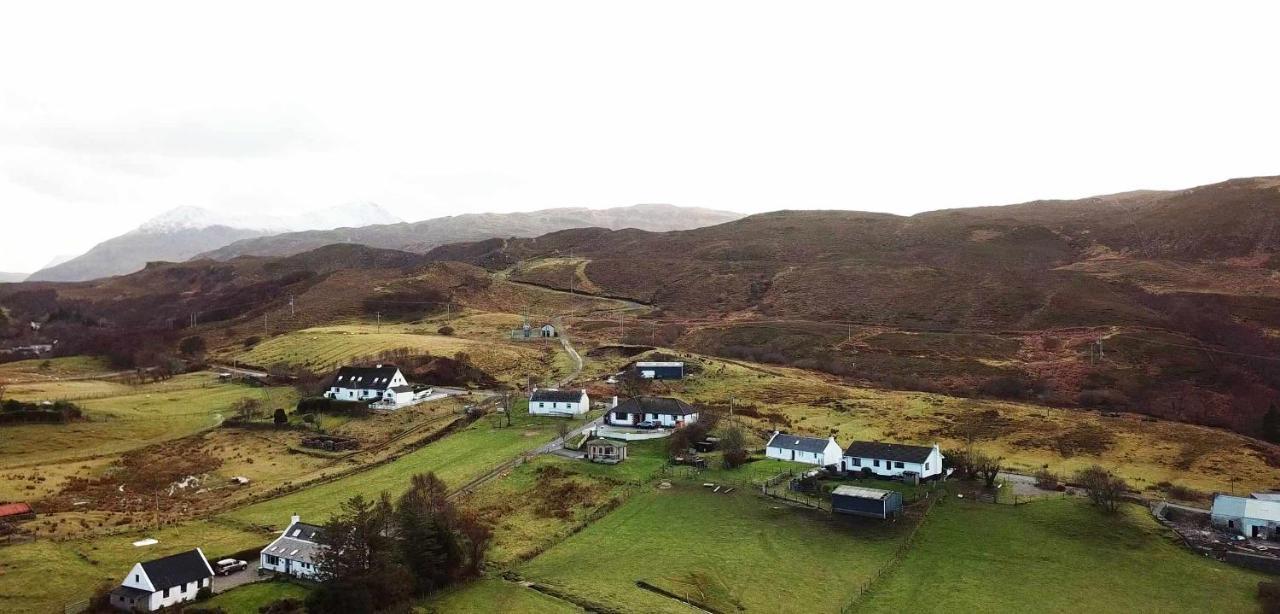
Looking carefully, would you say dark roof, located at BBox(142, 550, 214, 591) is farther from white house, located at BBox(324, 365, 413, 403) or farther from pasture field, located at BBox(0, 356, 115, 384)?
pasture field, located at BBox(0, 356, 115, 384)

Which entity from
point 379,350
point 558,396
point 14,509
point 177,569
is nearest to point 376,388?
point 558,396

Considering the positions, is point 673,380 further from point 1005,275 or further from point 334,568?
point 1005,275

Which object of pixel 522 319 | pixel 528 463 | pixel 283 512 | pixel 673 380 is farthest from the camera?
pixel 522 319

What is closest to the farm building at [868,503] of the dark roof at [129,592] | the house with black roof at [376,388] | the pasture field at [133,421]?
the dark roof at [129,592]

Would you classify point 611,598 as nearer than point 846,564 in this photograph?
Yes

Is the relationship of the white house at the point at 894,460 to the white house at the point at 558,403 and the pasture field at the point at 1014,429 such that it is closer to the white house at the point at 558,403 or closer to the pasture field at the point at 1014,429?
the pasture field at the point at 1014,429

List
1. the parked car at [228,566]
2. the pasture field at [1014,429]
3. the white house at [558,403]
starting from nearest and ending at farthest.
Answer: the parked car at [228,566], the pasture field at [1014,429], the white house at [558,403]

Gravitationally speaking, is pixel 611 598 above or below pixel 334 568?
below

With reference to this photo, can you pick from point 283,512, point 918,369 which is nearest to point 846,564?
point 283,512
